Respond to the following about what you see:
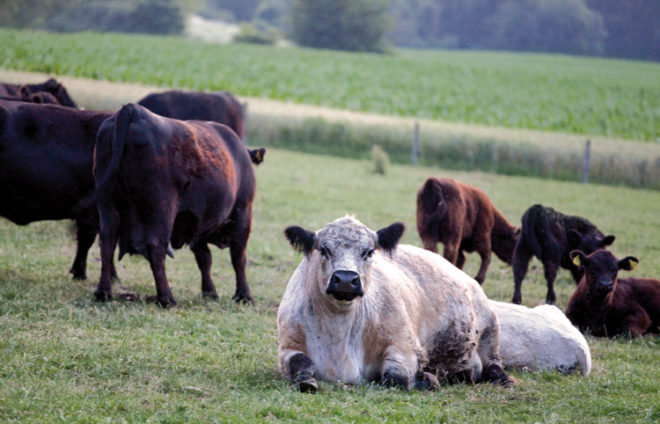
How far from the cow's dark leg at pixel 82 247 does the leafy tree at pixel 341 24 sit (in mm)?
67125

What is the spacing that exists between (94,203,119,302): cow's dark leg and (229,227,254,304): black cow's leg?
1.68 meters

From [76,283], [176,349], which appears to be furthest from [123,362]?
[76,283]

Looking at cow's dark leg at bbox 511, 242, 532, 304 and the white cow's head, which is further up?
the white cow's head

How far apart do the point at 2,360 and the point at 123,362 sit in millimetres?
893

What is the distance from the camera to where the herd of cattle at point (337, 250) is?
6246mm

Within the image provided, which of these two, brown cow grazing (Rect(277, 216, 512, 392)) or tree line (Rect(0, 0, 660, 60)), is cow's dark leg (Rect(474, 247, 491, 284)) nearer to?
brown cow grazing (Rect(277, 216, 512, 392))

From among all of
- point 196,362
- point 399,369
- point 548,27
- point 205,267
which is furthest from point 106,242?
point 548,27

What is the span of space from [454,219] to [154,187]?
458 centimetres

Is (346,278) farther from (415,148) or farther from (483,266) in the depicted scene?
(415,148)

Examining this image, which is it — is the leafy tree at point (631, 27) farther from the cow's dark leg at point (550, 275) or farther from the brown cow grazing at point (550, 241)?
the cow's dark leg at point (550, 275)

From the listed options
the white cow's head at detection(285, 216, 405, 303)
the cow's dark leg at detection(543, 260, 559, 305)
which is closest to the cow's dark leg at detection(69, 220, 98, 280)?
the white cow's head at detection(285, 216, 405, 303)

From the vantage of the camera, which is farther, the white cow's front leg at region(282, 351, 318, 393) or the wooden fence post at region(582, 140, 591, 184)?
the wooden fence post at region(582, 140, 591, 184)

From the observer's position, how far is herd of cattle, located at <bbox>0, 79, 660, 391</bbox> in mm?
6246

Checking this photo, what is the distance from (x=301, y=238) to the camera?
636cm
